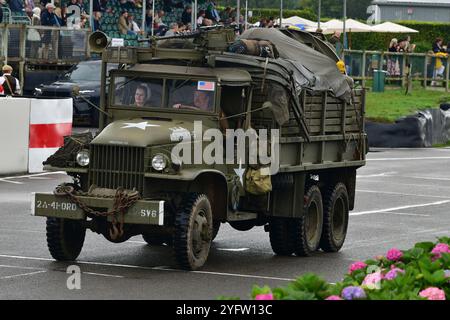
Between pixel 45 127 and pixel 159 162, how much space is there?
12.1 meters

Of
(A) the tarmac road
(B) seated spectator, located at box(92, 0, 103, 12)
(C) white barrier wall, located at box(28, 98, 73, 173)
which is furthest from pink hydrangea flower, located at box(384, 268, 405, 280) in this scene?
(B) seated spectator, located at box(92, 0, 103, 12)

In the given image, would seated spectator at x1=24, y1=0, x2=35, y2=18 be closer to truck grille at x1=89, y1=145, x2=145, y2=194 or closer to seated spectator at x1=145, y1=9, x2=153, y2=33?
seated spectator at x1=145, y1=9, x2=153, y2=33

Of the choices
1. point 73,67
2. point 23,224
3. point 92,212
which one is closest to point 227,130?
point 92,212

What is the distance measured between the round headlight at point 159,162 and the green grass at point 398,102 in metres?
24.0

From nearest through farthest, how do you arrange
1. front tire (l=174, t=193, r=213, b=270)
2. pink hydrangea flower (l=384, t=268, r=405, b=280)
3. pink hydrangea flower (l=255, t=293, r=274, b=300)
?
1. pink hydrangea flower (l=255, t=293, r=274, b=300)
2. pink hydrangea flower (l=384, t=268, r=405, b=280)
3. front tire (l=174, t=193, r=213, b=270)

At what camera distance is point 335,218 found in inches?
698

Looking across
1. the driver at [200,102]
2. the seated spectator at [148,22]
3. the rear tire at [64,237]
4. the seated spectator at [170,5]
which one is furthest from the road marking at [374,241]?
the seated spectator at [170,5]

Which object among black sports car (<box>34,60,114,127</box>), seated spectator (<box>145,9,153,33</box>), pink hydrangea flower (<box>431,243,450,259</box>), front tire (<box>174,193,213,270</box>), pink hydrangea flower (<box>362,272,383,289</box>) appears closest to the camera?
pink hydrangea flower (<box>362,272,383,289</box>)

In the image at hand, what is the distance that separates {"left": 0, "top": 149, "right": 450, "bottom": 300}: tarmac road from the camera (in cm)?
1280

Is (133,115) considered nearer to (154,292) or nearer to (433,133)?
→ (154,292)

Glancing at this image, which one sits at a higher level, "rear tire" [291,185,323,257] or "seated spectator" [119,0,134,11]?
"seated spectator" [119,0,134,11]

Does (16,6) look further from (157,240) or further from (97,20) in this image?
(157,240)

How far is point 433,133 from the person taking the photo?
3934cm

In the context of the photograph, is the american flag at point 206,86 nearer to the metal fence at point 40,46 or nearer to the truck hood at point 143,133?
the truck hood at point 143,133
